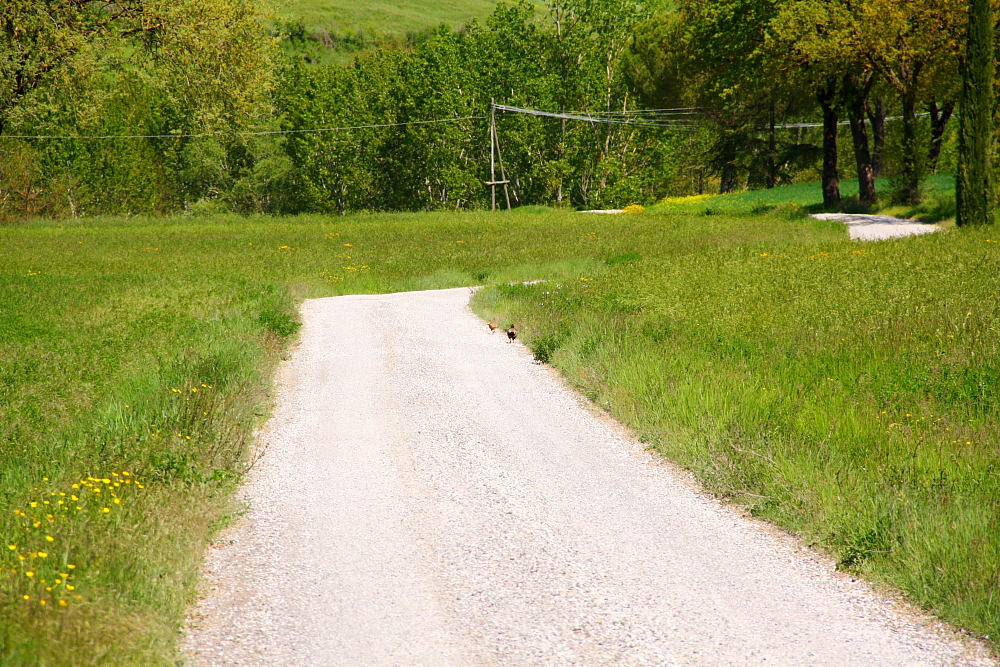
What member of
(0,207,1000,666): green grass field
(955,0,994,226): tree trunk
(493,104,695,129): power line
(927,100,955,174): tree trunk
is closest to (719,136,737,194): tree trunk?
(493,104,695,129): power line

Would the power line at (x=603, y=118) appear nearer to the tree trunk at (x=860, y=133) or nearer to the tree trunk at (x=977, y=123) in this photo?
the tree trunk at (x=860, y=133)

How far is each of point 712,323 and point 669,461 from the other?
5.30 m

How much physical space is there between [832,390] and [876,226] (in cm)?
3048

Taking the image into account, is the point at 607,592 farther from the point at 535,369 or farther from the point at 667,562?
the point at 535,369

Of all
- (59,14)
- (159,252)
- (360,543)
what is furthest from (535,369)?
(159,252)

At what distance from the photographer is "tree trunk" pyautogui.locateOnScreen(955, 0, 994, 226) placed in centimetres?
2598

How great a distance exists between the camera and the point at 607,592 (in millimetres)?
5543

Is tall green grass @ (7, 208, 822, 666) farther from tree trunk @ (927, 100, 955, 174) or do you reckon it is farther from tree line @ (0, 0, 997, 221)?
tree trunk @ (927, 100, 955, 174)

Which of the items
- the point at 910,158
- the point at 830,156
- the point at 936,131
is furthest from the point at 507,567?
the point at 936,131

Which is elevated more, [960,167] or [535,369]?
[960,167]

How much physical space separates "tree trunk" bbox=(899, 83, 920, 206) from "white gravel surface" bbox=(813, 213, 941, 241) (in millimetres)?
1815

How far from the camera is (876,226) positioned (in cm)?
3662

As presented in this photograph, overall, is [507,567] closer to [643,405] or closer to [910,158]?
[643,405]

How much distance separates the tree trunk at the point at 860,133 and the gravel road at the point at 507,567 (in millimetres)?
37099
